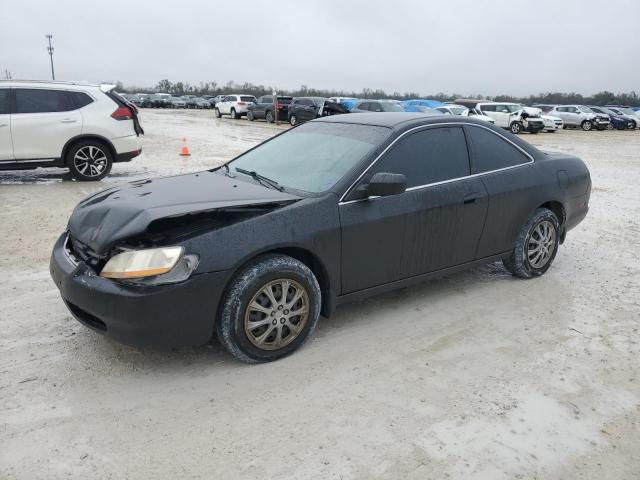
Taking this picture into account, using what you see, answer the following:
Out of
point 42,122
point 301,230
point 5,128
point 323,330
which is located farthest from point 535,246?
point 5,128

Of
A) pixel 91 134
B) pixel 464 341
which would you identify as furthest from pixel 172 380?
pixel 91 134

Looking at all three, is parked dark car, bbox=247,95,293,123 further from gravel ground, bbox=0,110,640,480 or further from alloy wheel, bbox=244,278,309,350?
alloy wheel, bbox=244,278,309,350

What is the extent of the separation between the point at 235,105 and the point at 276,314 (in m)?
34.5

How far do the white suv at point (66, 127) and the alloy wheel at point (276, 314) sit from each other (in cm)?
736

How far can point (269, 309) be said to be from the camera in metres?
3.45

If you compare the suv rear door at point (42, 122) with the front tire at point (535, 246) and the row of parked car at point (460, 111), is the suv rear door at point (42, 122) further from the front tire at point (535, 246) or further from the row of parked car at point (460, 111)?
the row of parked car at point (460, 111)

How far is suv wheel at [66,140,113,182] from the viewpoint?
372 inches

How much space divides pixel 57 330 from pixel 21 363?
0.49m

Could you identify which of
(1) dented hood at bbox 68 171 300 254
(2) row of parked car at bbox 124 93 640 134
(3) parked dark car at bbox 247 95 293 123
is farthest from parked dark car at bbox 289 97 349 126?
(1) dented hood at bbox 68 171 300 254

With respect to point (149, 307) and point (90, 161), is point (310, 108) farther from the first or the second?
point (149, 307)

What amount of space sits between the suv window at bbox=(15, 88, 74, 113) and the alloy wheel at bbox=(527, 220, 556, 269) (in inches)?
317

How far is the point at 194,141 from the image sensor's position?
18.6m

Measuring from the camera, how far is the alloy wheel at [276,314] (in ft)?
11.2

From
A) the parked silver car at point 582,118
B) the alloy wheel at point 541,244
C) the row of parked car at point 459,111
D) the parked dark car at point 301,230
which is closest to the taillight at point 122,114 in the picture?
the parked dark car at point 301,230
